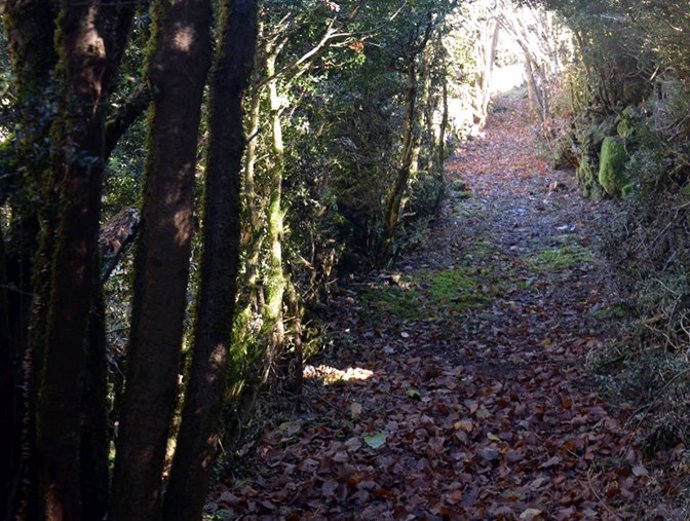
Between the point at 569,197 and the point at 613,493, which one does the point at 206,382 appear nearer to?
the point at 613,493

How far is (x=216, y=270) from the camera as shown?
13.9 ft

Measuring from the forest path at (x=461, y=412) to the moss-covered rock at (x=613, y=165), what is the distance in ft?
4.92

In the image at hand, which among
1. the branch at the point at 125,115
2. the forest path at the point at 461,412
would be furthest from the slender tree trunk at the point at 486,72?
the branch at the point at 125,115

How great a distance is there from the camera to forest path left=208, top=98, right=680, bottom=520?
6.46 meters

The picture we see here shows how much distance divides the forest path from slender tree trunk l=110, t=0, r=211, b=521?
2.67m

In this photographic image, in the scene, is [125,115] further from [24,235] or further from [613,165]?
[613,165]

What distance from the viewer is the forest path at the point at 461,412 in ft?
21.2

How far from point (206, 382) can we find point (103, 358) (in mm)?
734

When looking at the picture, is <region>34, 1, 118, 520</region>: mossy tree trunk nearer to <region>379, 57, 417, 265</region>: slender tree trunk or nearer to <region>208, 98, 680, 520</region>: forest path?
<region>208, 98, 680, 520</region>: forest path

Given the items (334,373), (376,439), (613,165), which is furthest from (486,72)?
(376,439)

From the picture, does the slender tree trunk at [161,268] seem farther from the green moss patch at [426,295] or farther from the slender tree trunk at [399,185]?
the slender tree trunk at [399,185]

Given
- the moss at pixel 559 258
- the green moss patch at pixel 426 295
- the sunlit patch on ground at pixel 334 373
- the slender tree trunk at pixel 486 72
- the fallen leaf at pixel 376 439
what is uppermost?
the slender tree trunk at pixel 486 72

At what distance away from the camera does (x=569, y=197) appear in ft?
67.2

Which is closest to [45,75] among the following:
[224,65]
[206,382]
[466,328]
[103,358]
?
[224,65]
